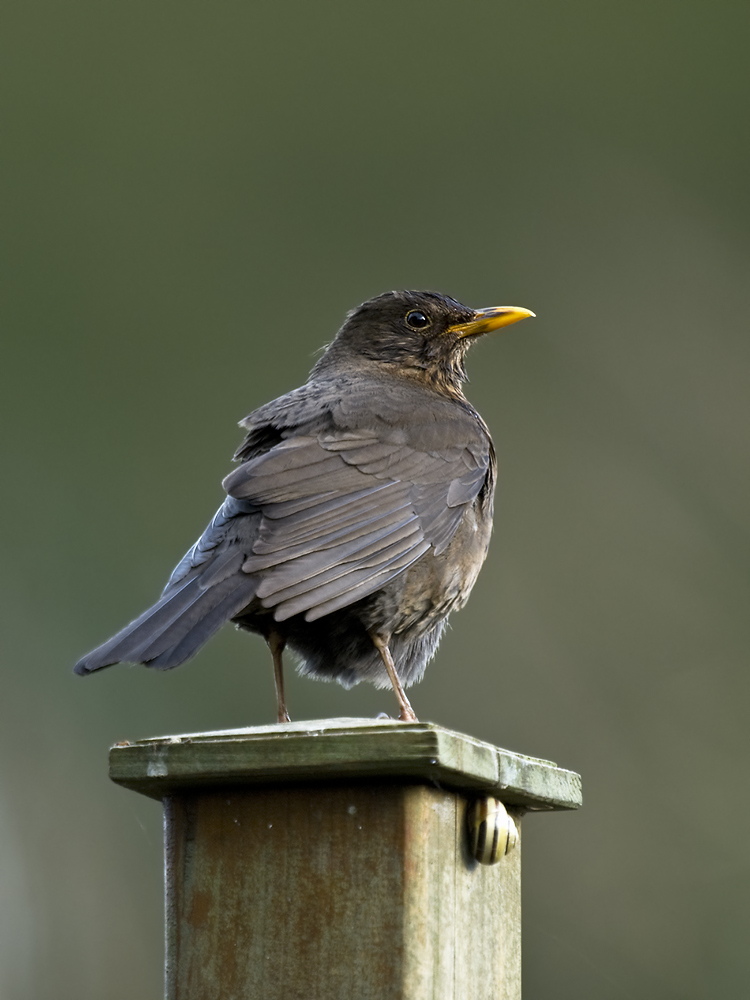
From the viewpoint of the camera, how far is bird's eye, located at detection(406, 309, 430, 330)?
14.6ft

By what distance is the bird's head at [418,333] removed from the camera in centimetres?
441

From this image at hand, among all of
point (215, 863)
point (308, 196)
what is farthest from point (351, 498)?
point (308, 196)

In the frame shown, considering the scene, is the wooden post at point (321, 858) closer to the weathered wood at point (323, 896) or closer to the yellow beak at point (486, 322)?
the weathered wood at point (323, 896)

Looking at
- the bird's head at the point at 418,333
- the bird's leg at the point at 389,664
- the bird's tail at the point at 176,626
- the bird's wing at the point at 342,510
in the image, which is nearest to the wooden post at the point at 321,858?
the bird's tail at the point at 176,626

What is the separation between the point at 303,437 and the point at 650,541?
4660 mm

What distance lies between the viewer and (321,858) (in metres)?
2.34

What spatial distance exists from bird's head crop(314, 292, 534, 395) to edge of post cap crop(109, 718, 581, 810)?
2.13 metres

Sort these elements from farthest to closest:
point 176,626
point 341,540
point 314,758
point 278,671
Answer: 1. point 278,671
2. point 341,540
3. point 176,626
4. point 314,758

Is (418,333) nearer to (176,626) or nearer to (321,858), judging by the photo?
(176,626)

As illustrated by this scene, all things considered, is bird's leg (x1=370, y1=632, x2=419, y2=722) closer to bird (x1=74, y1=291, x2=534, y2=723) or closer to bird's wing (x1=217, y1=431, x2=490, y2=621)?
bird (x1=74, y1=291, x2=534, y2=723)

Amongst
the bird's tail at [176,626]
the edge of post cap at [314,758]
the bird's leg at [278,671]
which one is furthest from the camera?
the bird's leg at [278,671]

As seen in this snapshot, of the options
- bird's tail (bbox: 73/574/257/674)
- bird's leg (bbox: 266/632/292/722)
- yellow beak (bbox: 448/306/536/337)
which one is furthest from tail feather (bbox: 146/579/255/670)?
yellow beak (bbox: 448/306/536/337)

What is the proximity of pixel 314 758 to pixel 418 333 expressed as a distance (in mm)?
2373

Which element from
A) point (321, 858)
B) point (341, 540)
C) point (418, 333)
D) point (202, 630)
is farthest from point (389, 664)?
point (418, 333)
